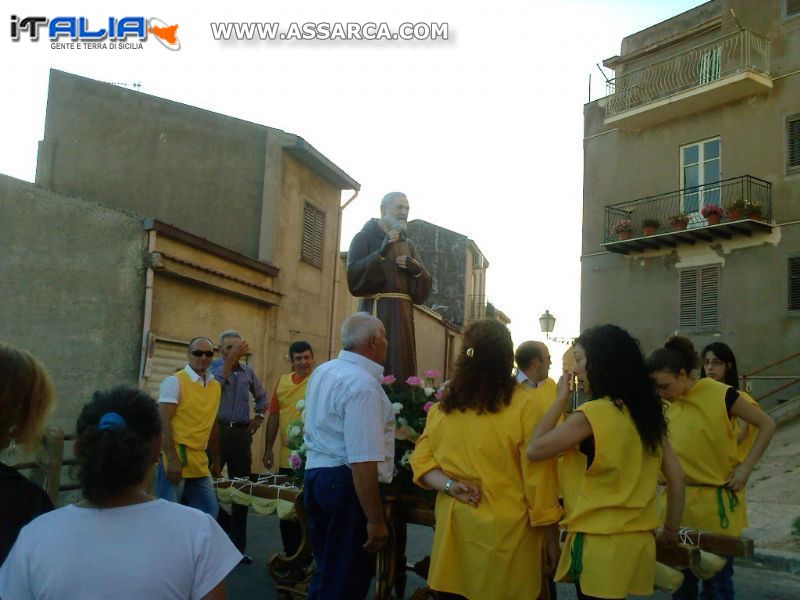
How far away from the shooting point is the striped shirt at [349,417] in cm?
396

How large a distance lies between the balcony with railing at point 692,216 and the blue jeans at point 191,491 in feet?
53.3

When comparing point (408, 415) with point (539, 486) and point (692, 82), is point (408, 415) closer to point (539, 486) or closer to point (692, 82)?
point (539, 486)

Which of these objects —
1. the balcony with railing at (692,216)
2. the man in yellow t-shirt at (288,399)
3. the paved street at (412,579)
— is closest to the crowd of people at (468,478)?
the paved street at (412,579)

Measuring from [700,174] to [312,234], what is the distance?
1042 cm

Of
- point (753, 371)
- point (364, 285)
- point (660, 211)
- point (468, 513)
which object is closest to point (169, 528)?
point (468, 513)

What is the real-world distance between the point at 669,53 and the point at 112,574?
916 inches

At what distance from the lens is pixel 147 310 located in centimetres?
1255

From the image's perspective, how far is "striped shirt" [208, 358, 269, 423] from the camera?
24.4ft

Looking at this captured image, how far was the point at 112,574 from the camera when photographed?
1969mm

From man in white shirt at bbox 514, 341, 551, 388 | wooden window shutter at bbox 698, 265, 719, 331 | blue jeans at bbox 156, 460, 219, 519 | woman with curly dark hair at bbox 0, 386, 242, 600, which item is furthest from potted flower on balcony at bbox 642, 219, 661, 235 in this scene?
woman with curly dark hair at bbox 0, 386, 242, 600

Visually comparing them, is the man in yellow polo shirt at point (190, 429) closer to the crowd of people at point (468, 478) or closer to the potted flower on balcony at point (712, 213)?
the crowd of people at point (468, 478)

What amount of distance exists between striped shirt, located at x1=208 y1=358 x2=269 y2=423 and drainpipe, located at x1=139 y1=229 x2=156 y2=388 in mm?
5279

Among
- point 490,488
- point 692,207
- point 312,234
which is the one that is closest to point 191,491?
point 490,488

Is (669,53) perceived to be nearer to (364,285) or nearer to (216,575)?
(364,285)
